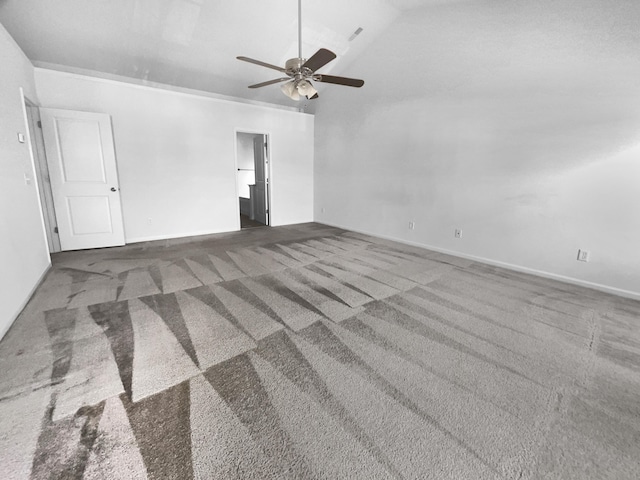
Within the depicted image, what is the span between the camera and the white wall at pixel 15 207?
2393 mm

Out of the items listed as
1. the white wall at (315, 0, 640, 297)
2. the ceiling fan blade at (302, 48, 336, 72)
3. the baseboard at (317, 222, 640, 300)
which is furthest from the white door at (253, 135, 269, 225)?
the ceiling fan blade at (302, 48, 336, 72)

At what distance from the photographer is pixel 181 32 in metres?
4.06

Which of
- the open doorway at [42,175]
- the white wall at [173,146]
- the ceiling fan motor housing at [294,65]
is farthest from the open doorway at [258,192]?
the ceiling fan motor housing at [294,65]

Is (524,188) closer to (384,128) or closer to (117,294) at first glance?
(384,128)

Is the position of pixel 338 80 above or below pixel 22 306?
above

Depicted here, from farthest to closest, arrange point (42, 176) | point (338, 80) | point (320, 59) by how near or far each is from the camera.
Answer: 1. point (42, 176)
2. point (338, 80)
3. point (320, 59)

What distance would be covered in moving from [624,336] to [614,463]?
65.9 inches

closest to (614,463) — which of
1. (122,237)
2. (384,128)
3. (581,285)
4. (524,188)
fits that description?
(581,285)

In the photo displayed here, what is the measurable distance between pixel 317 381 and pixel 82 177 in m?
5.03

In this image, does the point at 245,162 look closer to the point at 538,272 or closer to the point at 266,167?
the point at 266,167

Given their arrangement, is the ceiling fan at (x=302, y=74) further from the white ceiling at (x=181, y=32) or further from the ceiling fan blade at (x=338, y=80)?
the white ceiling at (x=181, y=32)

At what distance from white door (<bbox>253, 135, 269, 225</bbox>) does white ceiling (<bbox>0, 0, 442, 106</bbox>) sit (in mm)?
1765

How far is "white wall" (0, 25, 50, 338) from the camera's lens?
239 cm

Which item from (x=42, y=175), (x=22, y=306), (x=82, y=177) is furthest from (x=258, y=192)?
(x=22, y=306)
